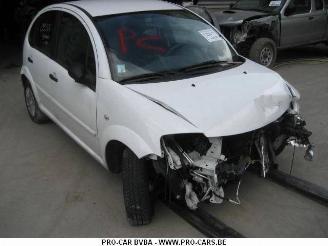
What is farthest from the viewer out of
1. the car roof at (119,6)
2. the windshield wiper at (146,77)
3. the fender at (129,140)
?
the car roof at (119,6)

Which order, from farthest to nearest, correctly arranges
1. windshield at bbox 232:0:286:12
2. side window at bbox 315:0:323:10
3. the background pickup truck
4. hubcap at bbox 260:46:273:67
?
side window at bbox 315:0:323:10, windshield at bbox 232:0:286:12, hubcap at bbox 260:46:273:67, the background pickup truck

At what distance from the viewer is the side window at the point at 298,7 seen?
827 centimetres

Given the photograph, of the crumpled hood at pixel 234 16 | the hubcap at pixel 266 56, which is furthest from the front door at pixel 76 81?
the hubcap at pixel 266 56

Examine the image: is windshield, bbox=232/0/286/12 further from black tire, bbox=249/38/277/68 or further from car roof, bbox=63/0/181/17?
car roof, bbox=63/0/181/17

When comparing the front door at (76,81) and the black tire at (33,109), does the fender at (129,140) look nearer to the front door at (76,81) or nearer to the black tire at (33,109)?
the front door at (76,81)

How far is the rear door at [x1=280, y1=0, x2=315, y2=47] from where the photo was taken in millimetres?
8211

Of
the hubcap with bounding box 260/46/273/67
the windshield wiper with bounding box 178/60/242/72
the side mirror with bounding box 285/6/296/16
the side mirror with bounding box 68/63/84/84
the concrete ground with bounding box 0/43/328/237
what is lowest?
the concrete ground with bounding box 0/43/328/237

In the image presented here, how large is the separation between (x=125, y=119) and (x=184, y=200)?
0.81 m

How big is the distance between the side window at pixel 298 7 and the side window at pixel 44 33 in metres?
5.23

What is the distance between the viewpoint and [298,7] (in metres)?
8.43

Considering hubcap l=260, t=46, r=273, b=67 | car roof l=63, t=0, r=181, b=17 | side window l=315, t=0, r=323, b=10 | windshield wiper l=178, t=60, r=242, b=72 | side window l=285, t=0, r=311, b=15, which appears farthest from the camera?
side window l=315, t=0, r=323, b=10

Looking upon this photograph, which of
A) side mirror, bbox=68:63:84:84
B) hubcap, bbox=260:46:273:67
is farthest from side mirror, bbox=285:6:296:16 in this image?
side mirror, bbox=68:63:84:84

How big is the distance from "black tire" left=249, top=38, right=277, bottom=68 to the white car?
12.2 ft

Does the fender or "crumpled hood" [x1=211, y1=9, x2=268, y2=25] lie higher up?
"crumpled hood" [x1=211, y1=9, x2=268, y2=25]
